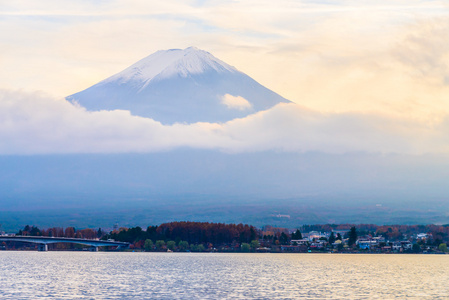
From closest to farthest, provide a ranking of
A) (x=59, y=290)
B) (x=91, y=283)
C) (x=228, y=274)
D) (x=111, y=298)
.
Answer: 1. (x=111, y=298)
2. (x=59, y=290)
3. (x=91, y=283)
4. (x=228, y=274)

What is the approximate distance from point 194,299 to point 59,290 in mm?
15155

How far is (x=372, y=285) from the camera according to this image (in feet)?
332

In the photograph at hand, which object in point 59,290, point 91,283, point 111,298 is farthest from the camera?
point 91,283

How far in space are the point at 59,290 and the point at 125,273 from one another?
31553 mm

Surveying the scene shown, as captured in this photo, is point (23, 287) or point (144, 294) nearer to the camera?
point (144, 294)

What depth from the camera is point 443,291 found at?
93625 mm

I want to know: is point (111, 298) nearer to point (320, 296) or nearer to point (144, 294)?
point (144, 294)

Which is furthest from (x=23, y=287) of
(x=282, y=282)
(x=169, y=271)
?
(x=169, y=271)

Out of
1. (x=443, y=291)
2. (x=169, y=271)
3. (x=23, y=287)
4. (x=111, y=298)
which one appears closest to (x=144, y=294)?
Answer: (x=111, y=298)

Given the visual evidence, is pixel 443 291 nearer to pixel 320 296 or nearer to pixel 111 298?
pixel 320 296

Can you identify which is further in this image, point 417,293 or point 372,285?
point 372,285

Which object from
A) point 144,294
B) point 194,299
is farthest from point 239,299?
point 144,294

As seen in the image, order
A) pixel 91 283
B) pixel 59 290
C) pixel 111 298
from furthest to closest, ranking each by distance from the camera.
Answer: pixel 91 283 < pixel 59 290 < pixel 111 298

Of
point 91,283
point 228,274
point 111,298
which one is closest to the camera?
point 111,298
